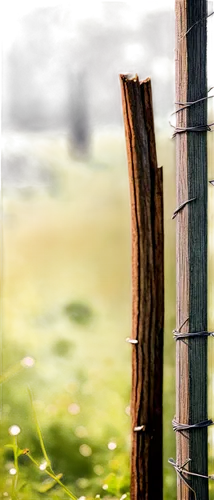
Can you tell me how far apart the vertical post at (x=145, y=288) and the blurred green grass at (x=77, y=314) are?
0.26 metres

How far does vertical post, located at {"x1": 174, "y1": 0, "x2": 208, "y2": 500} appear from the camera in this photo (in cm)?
266

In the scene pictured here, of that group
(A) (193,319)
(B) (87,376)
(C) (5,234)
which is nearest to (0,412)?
(B) (87,376)

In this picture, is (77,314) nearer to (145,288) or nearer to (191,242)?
(145,288)

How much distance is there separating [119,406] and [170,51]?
1.44 metres

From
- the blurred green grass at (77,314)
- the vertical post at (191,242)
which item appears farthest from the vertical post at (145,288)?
the blurred green grass at (77,314)

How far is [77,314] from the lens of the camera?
3090 millimetres

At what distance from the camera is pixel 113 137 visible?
305 centimetres

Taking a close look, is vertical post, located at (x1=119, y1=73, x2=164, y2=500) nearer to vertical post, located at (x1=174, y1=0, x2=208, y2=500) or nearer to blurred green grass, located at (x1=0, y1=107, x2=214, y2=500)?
vertical post, located at (x1=174, y1=0, x2=208, y2=500)

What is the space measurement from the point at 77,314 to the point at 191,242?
641 mm

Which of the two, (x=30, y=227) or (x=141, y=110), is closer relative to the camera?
(x=141, y=110)

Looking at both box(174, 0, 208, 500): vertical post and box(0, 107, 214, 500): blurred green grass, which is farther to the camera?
box(0, 107, 214, 500): blurred green grass

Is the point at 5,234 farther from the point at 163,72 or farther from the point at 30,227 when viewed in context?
the point at 163,72

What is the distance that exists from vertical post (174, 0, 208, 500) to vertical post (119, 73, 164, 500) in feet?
0.24

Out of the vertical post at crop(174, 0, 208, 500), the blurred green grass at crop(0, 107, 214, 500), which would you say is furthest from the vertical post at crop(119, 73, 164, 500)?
the blurred green grass at crop(0, 107, 214, 500)
